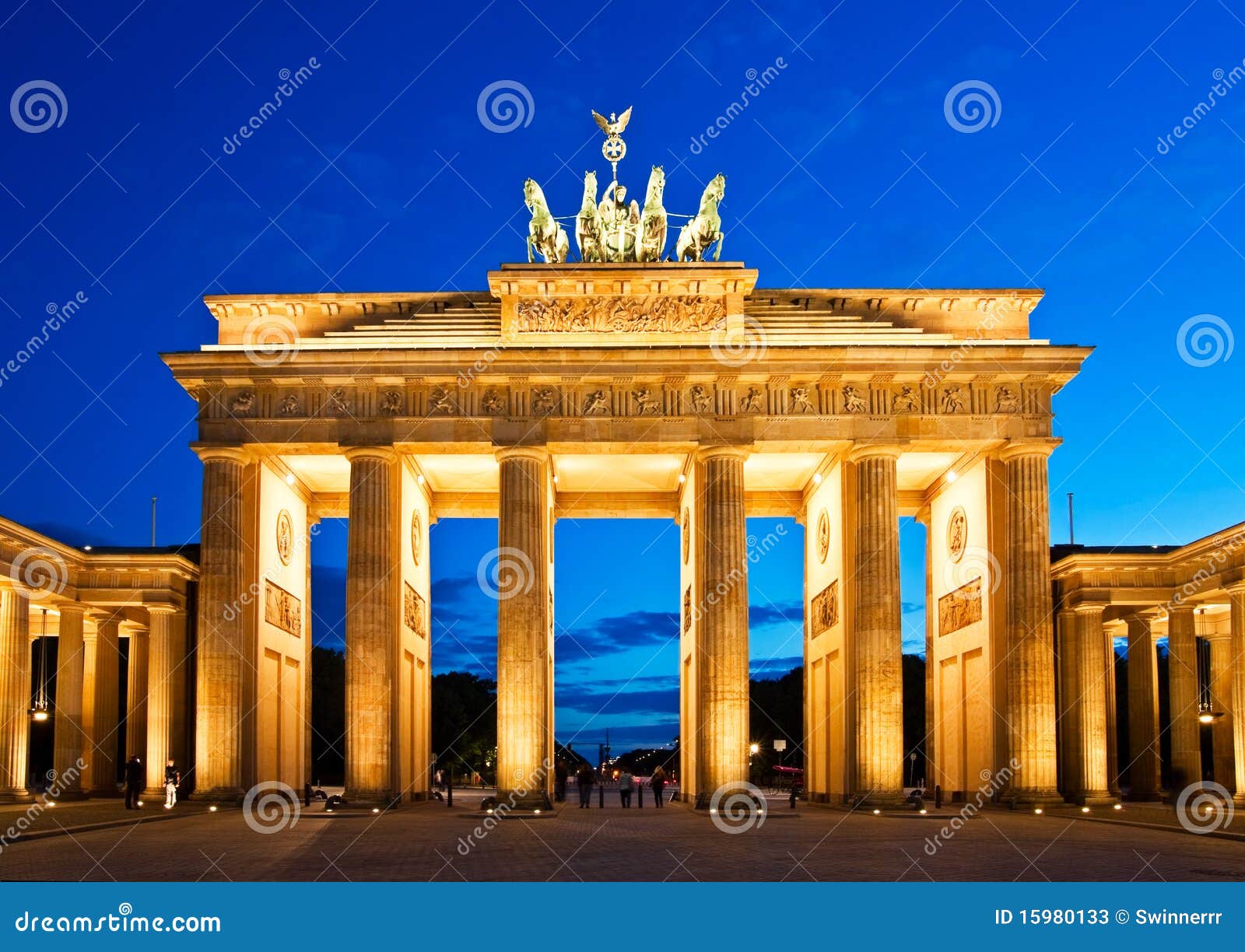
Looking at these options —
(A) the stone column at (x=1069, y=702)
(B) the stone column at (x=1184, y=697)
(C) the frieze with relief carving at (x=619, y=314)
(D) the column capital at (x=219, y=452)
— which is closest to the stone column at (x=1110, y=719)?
(B) the stone column at (x=1184, y=697)

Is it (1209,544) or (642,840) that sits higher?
(1209,544)

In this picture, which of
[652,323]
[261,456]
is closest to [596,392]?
[652,323]

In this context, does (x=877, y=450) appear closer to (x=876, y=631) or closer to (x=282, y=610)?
(x=876, y=631)

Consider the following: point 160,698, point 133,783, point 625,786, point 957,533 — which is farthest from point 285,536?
point 957,533

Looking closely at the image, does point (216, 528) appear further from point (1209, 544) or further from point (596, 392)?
point (1209, 544)

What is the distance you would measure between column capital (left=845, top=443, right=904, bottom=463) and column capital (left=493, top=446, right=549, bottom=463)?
31.5 feet

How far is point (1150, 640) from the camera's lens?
166 feet

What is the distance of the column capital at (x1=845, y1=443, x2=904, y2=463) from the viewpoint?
4131cm

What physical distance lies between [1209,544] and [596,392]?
19.3 metres

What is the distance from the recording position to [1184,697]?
1880 inches

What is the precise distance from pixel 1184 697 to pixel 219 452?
111 ft

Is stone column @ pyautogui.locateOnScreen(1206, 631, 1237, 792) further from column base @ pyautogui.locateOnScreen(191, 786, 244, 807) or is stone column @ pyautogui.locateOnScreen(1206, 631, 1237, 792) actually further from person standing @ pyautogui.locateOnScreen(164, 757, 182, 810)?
Result: person standing @ pyautogui.locateOnScreen(164, 757, 182, 810)

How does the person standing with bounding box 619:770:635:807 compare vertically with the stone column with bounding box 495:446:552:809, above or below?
below

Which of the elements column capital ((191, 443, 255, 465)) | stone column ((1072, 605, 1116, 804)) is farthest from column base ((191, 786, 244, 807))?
stone column ((1072, 605, 1116, 804))
